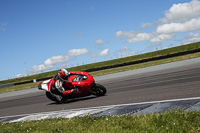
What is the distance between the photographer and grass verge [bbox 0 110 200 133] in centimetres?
473

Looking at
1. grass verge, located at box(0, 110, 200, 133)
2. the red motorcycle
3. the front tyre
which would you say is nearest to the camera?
grass verge, located at box(0, 110, 200, 133)

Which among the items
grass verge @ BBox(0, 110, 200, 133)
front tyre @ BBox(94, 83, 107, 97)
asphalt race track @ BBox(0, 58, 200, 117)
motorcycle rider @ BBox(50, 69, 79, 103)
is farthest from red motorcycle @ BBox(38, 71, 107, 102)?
grass verge @ BBox(0, 110, 200, 133)

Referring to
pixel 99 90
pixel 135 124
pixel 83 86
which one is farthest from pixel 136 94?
pixel 135 124

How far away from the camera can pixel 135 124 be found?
5367 mm

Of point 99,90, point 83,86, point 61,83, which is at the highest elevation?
point 61,83

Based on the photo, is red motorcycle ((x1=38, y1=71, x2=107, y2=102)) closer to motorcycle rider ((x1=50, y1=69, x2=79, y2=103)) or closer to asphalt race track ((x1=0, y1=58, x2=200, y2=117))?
motorcycle rider ((x1=50, y1=69, x2=79, y2=103))

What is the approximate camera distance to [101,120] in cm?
621

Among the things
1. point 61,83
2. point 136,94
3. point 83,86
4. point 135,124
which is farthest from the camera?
point 61,83

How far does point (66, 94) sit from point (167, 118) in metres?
7.09

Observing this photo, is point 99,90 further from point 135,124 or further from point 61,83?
point 135,124

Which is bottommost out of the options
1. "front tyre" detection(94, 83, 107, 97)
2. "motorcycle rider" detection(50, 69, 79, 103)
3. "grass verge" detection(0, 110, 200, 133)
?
"grass verge" detection(0, 110, 200, 133)

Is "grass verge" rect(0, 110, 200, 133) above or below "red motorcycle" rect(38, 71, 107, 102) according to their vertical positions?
below

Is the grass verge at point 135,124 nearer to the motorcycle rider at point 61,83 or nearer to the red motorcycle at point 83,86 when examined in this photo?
the red motorcycle at point 83,86

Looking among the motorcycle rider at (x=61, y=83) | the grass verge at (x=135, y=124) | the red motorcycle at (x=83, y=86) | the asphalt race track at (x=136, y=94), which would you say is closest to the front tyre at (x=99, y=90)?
the red motorcycle at (x=83, y=86)
